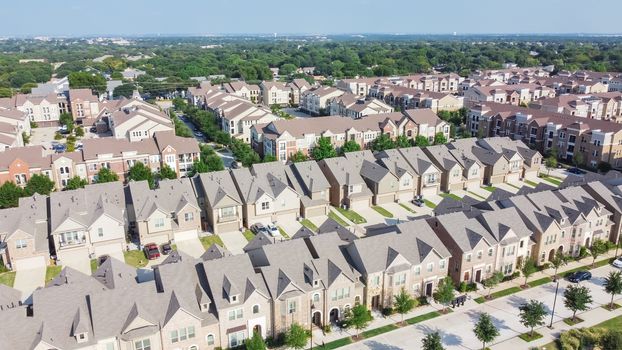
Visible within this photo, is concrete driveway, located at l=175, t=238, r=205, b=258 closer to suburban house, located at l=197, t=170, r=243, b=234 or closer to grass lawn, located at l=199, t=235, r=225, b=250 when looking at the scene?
grass lawn, located at l=199, t=235, r=225, b=250

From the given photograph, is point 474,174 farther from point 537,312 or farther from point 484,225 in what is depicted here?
point 537,312

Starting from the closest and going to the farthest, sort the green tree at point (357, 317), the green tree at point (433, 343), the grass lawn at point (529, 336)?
the green tree at point (433, 343) → the green tree at point (357, 317) → the grass lawn at point (529, 336)

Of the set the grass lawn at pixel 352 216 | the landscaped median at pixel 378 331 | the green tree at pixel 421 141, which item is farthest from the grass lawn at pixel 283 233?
the green tree at pixel 421 141

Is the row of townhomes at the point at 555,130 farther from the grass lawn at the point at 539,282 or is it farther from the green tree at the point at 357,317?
the green tree at the point at 357,317

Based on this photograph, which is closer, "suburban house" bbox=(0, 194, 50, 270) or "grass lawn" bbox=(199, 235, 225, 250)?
"suburban house" bbox=(0, 194, 50, 270)

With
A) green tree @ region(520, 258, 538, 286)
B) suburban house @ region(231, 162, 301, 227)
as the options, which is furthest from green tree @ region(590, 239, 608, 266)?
suburban house @ region(231, 162, 301, 227)

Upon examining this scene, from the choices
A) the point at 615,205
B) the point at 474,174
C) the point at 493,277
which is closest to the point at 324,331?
the point at 493,277

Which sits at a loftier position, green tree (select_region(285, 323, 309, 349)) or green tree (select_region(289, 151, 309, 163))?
green tree (select_region(289, 151, 309, 163))
